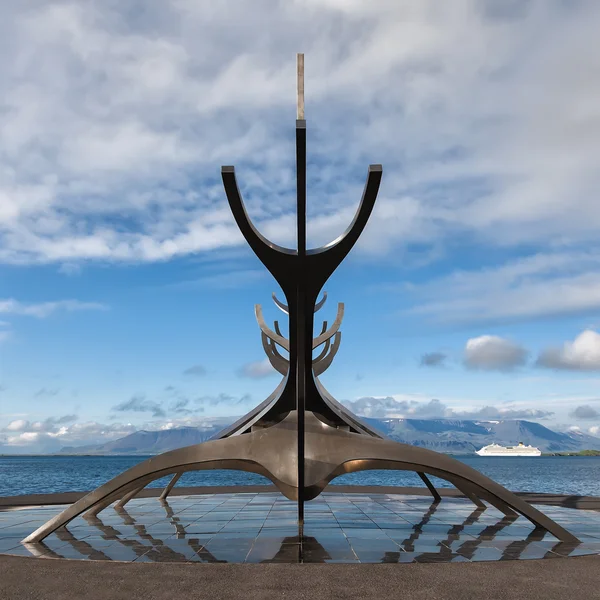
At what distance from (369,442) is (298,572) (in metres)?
4.50

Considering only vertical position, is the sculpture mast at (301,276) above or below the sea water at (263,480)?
above

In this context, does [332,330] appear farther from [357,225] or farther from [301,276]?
[357,225]

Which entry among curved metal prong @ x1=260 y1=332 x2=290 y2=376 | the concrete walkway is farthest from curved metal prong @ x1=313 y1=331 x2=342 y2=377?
the concrete walkway

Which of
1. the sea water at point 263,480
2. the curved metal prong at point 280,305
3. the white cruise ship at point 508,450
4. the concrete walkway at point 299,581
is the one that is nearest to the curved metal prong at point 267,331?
the curved metal prong at point 280,305

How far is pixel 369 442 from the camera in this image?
12734mm

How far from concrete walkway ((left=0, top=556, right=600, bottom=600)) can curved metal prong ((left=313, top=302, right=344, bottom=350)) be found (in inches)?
285

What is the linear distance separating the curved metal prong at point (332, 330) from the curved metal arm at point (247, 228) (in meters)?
4.42

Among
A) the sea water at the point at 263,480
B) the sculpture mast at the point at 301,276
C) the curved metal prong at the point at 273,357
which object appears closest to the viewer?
the sculpture mast at the point at 301,276

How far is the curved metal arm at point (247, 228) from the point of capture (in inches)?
385

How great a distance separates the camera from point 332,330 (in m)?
16.3

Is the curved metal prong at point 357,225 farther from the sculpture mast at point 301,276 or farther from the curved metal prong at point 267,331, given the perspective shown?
the curved metal prong at point 267,331

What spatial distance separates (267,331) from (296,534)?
5.69m

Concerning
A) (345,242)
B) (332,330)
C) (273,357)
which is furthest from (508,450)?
(345,242)

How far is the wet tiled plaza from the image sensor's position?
1003cm
